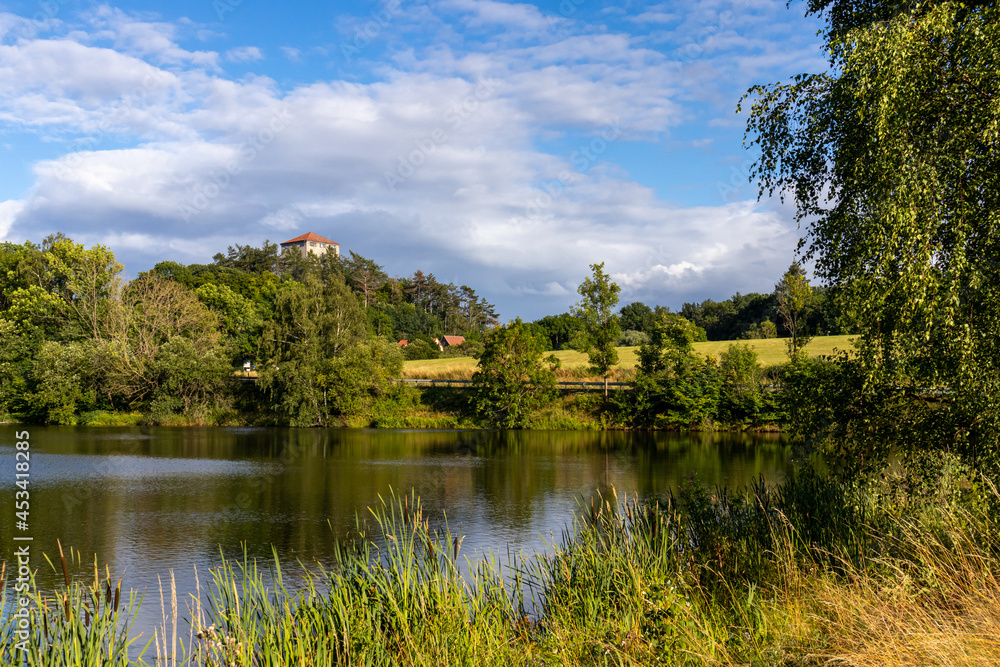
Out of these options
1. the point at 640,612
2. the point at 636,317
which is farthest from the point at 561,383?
the point at 636,317

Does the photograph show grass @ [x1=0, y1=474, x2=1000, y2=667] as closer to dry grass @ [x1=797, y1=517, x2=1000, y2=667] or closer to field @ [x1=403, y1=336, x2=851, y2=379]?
dry grass @ [x1=797, y1=517, x2=1000, y2=667]

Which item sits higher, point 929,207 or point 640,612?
point 929,207

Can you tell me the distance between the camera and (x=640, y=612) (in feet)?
21.2

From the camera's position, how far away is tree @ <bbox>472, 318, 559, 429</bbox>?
45.3 meters

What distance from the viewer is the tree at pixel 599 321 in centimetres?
4225

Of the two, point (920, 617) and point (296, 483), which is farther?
point (296, 483)

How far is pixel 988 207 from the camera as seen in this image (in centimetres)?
863

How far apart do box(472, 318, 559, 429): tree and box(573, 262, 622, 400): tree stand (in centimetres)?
297

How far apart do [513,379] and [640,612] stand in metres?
39.1

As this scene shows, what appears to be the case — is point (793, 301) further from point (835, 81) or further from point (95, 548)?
point (95, 548)
